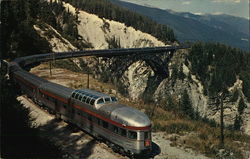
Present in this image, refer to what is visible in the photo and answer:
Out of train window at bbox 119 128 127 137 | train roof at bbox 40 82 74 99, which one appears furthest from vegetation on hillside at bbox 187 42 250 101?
train window at bbox 119 128 127 137

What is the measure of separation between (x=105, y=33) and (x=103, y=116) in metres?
122

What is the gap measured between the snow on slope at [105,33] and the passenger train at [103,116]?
351ft

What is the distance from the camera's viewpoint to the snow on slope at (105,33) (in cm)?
13438

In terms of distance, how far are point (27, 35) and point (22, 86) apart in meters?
31.8

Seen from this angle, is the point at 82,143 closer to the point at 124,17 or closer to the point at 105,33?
the point at 105,33

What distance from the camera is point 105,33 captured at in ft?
455

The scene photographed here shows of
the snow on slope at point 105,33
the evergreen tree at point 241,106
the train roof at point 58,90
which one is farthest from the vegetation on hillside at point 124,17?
the train roof at point 58,90

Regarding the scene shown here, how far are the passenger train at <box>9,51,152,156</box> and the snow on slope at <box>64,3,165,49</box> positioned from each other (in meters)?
107

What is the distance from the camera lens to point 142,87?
123688mm

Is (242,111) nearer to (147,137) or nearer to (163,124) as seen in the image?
(163,124)

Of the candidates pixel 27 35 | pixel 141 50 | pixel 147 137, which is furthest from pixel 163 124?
pixel 141 50

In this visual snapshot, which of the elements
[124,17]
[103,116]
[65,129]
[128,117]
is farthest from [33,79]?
[124,17]

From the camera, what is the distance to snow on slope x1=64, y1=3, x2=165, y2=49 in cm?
13438

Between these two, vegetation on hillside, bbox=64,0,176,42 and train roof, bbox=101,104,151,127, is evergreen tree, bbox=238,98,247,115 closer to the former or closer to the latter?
vegetation on hillside, bbox=64,0,176,42
